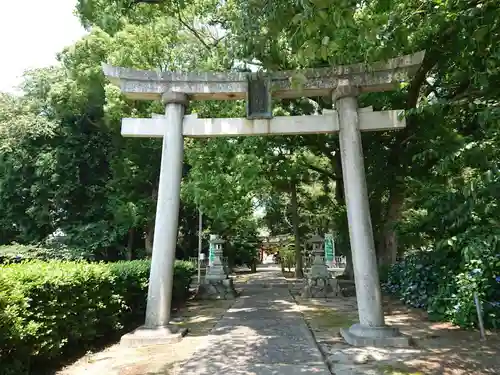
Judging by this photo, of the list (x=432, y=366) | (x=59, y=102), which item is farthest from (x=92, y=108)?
(x=432, y=366)

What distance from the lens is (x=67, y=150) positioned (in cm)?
2070

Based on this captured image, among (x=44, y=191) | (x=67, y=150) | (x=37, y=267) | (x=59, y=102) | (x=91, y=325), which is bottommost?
(x=91, y=325)

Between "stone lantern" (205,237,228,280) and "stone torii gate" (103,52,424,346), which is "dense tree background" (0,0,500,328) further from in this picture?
"stone lantern" (205,237,228,280)

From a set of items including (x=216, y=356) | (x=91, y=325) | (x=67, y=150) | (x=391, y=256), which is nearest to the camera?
(x=216, y=356)

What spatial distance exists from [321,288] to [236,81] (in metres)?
8.25

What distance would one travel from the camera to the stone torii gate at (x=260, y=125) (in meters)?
6.37

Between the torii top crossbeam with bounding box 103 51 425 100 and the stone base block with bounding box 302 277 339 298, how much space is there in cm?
756

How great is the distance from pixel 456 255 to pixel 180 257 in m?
20.5

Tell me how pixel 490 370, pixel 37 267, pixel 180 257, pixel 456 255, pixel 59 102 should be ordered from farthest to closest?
pixel 180 257
pixel 59 102
pixel 456 255
pixel 37 267
pixel 490 370

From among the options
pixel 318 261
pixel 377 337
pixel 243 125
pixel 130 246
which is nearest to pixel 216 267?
pixel 318 261

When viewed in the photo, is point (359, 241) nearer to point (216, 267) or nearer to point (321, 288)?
point (321, 288)

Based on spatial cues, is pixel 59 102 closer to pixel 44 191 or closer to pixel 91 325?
pixel 44 191

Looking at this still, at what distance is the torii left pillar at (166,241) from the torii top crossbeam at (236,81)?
26 centimetres

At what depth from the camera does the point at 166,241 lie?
684cm
